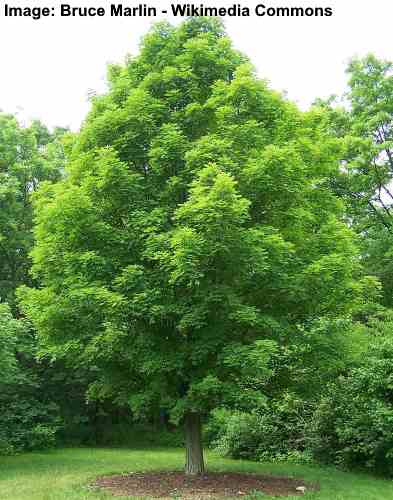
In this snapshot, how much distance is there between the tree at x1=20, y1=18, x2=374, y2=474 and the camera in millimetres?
11367

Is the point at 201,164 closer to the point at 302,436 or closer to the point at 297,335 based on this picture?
the point at 297,335

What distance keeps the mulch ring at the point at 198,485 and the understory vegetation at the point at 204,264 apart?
0.59 metres

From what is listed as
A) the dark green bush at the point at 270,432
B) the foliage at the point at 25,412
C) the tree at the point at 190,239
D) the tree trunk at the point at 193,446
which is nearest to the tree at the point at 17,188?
the foliage at the point at 25,412

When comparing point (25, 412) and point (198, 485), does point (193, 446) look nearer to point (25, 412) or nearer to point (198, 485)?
point (198, 485)

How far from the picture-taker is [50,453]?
22609 millimetres

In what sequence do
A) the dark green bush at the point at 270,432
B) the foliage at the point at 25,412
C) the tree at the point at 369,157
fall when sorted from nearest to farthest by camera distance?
the dark green bush at the point at 270,432 < the foliage at the point at 25,412 < the tree at the point at 369,157

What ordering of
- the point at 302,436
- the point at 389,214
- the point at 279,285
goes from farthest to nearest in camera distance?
the point at 389,214 → the point at 302,436 → the point at 279,285

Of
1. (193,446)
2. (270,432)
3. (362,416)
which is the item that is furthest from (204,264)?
(270,432)

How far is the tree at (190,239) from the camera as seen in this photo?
1137 cm

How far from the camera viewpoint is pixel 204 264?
11266 mm

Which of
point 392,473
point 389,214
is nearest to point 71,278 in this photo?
point 392,473

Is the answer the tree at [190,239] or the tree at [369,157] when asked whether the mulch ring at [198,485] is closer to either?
the tree at [190,239]

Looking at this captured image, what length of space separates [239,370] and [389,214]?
1834 centimetres

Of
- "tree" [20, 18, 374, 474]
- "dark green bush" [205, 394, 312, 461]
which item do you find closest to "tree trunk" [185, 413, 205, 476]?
"tree" [20, 18, 374, 474]
